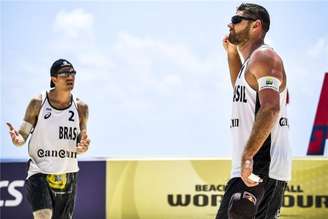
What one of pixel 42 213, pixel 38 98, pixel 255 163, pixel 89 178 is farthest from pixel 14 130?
pixel 89 178

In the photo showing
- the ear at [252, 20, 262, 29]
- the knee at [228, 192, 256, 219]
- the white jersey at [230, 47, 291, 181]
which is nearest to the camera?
the knee at [228, 192, 256, 219]

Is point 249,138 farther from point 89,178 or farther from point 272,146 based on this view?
point 89,178

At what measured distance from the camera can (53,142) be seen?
789 cm

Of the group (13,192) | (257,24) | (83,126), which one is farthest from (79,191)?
(257,24)

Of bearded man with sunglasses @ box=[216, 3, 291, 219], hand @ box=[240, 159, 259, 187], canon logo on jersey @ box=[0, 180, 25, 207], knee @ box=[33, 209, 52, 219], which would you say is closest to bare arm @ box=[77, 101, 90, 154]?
knee @ box=[33, 209, 52, 219]

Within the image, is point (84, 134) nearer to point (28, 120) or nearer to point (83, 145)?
point (83, 145)

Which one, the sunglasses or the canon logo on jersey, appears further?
the canon logo on jersey

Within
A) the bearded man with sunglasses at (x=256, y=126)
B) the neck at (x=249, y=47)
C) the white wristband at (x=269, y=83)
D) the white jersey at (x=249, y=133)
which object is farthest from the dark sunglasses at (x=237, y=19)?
the white wristband at (x=269, y=83)

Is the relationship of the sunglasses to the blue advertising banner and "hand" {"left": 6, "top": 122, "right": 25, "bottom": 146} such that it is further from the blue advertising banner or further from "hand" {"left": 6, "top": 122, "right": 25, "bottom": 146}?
the blue advertising banner

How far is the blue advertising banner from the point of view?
12.5 m

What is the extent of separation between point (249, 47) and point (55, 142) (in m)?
3.18

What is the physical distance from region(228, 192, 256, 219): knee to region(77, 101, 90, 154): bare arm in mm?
3008

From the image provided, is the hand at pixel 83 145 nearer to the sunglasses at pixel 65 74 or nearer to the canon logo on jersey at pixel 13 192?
the sunglasses at pixel 65 74

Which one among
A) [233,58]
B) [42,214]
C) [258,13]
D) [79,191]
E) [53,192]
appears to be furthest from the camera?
[79,191]
